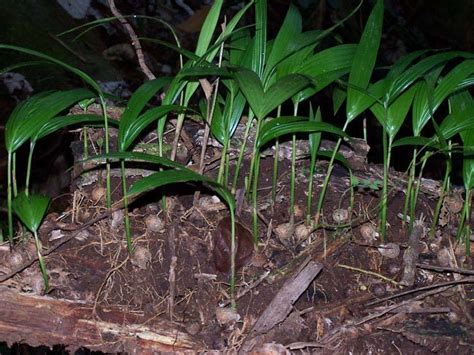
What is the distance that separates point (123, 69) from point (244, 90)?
2.25m

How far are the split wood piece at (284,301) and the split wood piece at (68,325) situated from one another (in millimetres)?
221

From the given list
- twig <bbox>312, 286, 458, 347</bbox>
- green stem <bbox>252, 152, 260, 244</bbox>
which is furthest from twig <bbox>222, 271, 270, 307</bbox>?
twig <bbox>312, 286, 458, 347</bbox>

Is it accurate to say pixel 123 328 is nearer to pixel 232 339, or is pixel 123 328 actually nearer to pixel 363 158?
pixel 232 339

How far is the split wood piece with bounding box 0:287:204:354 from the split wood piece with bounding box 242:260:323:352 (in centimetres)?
22

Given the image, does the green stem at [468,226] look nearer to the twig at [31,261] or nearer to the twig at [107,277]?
the twig at [107,277]

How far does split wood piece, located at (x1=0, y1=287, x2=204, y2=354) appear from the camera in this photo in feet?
5.85

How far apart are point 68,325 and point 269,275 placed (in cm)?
57

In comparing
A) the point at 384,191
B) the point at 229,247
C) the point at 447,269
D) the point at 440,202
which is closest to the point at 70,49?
the point at 229,247

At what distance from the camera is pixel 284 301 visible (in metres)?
1.78

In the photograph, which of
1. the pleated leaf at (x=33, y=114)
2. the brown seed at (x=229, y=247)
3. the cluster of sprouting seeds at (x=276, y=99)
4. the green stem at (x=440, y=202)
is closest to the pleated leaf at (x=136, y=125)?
the cluster of sprouting seeds at (x=276, y=99)

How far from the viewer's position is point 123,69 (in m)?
3.89

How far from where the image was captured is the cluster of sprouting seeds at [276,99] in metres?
1.77

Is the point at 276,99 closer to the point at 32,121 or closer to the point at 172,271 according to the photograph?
the point at 172,271

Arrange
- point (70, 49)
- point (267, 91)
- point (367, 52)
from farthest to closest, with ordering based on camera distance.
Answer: point (70, 49), point (367, 52), point (267, 91)
